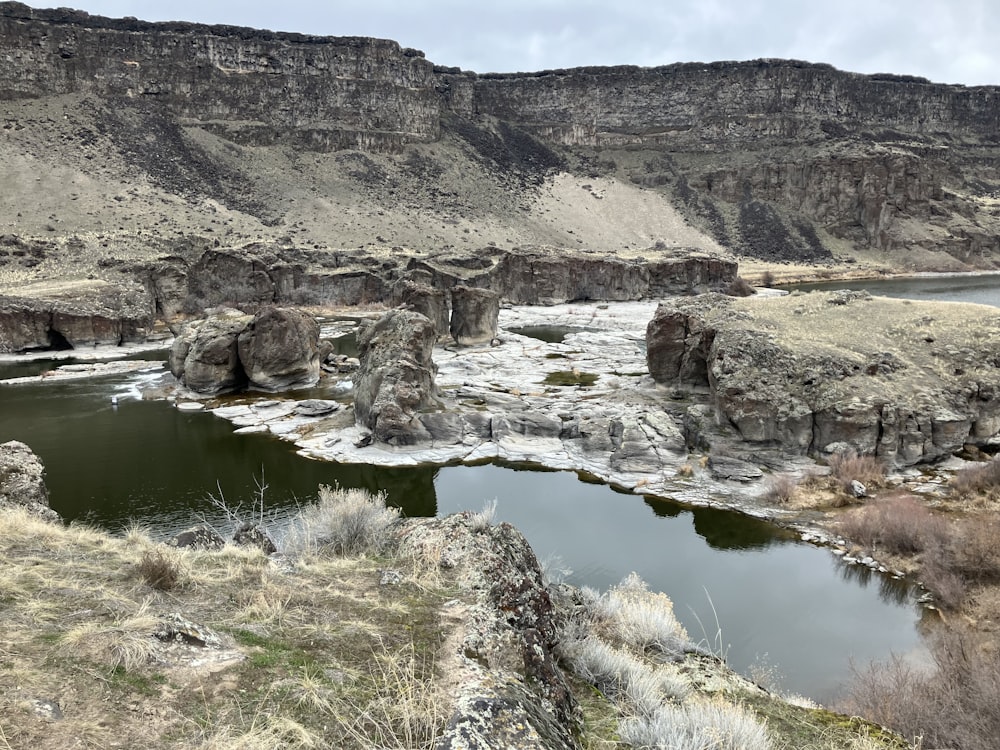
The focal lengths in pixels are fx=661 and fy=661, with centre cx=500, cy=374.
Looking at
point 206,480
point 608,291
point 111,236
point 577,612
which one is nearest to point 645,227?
point 608,291

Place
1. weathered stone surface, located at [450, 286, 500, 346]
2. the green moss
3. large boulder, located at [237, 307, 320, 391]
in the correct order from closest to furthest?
1. large boulder, located at [237, 307, 320, 391]
2. the green moss
3. weathered stone surface, located at [450, 286, 500, 346]

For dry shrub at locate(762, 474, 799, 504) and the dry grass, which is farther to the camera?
dry shrub at locate(762, 474, 799, 504)

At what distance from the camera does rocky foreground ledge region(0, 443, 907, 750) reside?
425 cm

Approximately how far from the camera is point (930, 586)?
13.0 m

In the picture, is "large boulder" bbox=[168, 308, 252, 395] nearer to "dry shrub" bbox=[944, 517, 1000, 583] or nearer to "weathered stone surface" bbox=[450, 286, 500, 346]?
"weathered stone surface" bbox=[450, 286, 500, 346]

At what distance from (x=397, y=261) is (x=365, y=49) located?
5257cm

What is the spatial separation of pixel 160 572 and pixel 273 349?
24.5 metres

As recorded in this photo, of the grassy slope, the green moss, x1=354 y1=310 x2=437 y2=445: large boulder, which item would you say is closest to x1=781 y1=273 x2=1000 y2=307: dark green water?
the green moss

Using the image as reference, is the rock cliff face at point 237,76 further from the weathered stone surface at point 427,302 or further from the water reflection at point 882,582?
the water reflection at point 882,582

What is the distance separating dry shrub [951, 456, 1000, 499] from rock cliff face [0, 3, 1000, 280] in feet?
224

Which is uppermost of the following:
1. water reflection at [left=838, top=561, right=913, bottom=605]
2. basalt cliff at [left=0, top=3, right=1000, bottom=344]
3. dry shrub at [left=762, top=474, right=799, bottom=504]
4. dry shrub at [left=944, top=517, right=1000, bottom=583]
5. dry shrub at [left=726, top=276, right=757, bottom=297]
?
basalt cliff at [left=0, top=3, right=1000, bottom=344]

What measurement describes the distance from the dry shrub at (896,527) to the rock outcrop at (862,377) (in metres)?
3.78

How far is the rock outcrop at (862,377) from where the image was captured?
19.4 meters

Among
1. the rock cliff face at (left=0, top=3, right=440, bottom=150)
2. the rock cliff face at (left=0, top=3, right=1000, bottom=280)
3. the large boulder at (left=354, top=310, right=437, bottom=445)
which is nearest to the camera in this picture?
the large boulder at (left=354, top=310, right=437, bottom=445)
